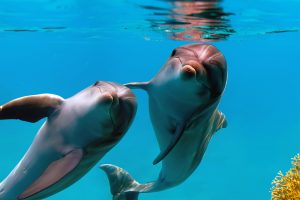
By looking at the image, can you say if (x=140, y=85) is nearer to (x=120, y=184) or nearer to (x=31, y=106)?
(x=31, y=106)

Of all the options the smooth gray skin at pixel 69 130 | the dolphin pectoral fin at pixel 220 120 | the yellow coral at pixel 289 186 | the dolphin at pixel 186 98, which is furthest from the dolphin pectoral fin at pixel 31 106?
the yellow coral at pixel 289 186

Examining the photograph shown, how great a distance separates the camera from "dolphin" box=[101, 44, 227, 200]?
4.47 m

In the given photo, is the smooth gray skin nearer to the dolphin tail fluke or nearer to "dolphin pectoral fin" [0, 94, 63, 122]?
"dolphin pectoral fin" [0, 94, 63, 122]

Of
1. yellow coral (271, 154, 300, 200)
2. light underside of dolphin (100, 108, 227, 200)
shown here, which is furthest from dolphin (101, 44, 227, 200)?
yellow coral (271, 154, 300, 200)

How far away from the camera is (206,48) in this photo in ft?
15.0

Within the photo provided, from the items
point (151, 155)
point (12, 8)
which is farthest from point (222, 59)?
point (151, 155)

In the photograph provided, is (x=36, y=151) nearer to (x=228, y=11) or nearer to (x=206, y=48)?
(x=206, y=48)

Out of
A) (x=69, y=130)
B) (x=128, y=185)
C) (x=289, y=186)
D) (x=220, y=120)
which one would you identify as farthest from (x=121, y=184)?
(x=69, y=130)

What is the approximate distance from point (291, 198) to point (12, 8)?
1301 cm

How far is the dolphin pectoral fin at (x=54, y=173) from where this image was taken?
4.04 meters

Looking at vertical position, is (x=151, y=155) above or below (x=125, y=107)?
below

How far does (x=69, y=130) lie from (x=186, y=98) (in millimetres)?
1396

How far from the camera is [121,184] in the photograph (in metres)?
8.20

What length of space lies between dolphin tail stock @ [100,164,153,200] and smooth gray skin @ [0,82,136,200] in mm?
3161
